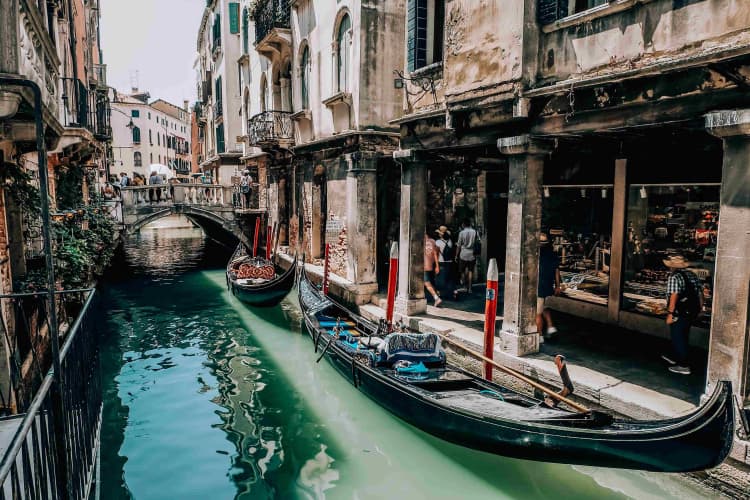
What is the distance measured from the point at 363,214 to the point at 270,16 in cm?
704

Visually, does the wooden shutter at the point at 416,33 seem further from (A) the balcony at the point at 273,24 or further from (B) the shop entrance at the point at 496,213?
(A) the balcony at the point at 273,24

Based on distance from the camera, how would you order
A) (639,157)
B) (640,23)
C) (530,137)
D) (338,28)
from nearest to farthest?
(640,23), (530,137), (639,157), (338,28)

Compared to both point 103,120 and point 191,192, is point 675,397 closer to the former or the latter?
point 103,120

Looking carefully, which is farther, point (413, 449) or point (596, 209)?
point (596, 209)

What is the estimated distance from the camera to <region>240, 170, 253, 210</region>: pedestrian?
19.1 meters

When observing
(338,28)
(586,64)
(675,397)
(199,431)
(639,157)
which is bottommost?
(199,431)

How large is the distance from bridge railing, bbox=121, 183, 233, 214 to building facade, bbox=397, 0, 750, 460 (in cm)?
1137

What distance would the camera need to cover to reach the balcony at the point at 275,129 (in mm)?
13930

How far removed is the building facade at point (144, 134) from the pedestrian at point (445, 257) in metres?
32.2

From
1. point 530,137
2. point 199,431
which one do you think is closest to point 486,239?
point 530,137

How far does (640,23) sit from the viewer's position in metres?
4.87

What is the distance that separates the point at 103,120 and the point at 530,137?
1268cm

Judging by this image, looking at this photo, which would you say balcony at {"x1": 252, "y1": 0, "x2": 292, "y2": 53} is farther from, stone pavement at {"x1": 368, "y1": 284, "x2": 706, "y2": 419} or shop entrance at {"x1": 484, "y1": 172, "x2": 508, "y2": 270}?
stone pavement at {"x1": 368, "y1": 284, "x2": 706, "y2": 419}

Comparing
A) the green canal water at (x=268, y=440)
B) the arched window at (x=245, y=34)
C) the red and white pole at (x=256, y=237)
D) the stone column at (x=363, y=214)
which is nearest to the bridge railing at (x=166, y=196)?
the red and white pole at (x=256, y=237)
